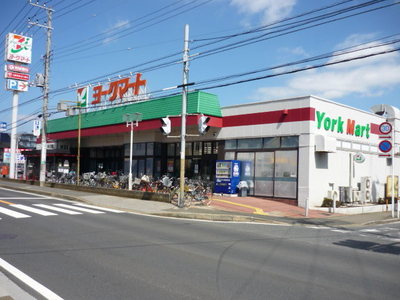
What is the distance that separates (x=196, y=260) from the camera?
790cm

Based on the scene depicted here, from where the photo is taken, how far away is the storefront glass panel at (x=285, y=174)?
68.0ft

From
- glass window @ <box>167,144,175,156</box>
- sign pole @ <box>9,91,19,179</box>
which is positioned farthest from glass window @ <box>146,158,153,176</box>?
sign pole @ <box>9,91,19,179</box>

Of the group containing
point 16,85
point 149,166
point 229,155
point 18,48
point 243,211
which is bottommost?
point 243,211

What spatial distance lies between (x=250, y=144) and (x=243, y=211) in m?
6.52

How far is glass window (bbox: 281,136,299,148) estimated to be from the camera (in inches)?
820

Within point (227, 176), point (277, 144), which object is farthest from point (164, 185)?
point (277, 144)

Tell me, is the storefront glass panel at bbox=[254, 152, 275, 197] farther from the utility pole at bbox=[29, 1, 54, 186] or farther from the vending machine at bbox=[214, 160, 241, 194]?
the utility pole at bbox=[29, 1, 54, 186]

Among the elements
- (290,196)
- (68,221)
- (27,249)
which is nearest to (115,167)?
(290,196)

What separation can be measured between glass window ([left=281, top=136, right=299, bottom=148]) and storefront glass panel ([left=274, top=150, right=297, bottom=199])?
34cm

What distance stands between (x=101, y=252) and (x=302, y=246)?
522 centimetres

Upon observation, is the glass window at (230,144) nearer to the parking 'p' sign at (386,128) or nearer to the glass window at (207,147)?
the glass window at (207,147)

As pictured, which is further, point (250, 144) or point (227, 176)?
point (250, 144)

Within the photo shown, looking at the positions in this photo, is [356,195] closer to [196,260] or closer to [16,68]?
[196,260]

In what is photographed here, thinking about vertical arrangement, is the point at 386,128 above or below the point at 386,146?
above
